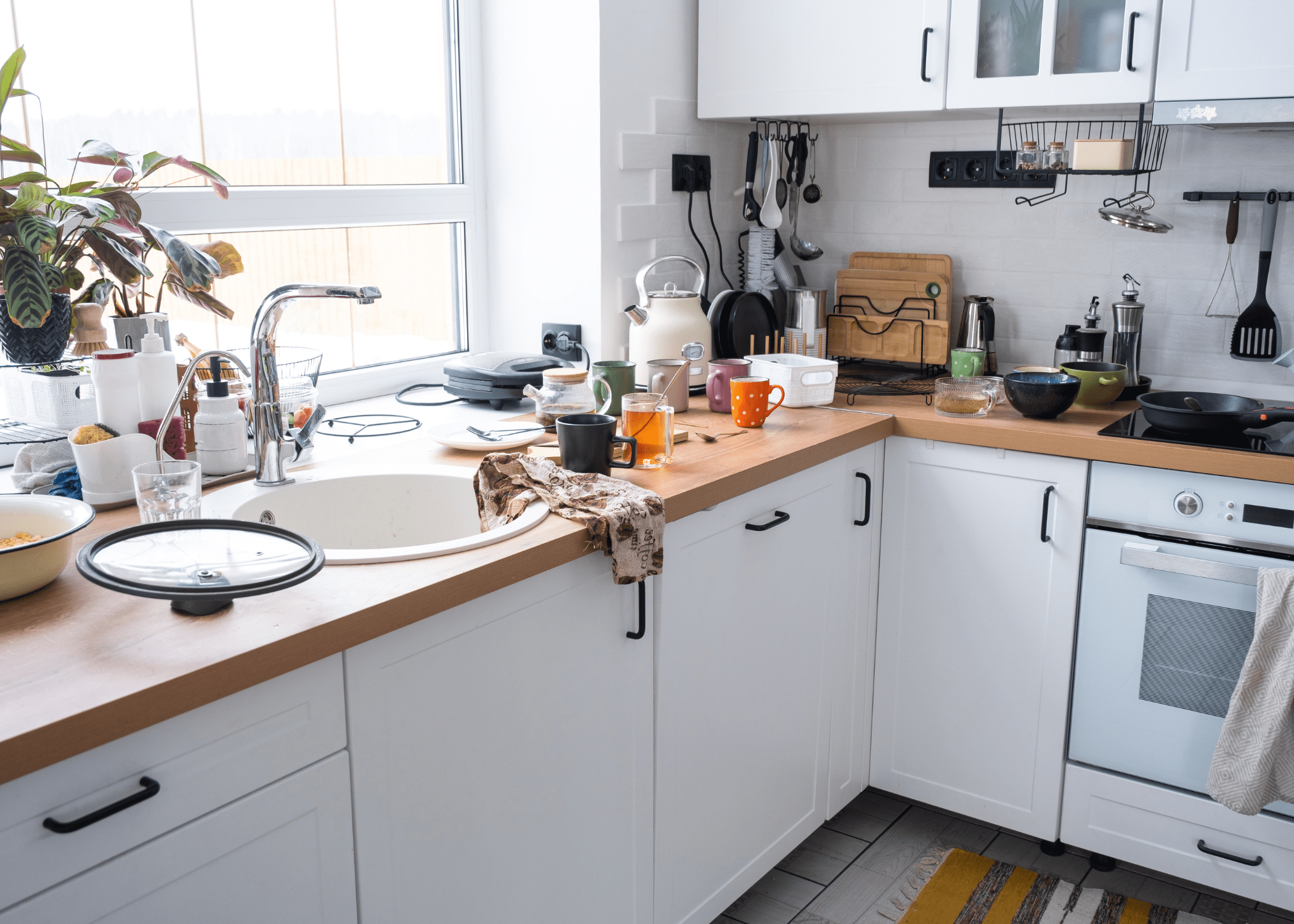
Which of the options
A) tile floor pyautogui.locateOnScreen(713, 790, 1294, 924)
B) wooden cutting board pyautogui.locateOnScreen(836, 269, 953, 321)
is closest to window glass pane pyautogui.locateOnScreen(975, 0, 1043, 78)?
wooden cutting board pyautogui.locateOnScreen(836, 269, 953, 321)

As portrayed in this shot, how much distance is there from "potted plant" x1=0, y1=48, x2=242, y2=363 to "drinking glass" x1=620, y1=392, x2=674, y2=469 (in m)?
0.67

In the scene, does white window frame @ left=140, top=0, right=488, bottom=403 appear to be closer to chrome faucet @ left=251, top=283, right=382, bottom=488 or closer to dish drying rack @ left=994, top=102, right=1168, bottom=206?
chrome faucet @ left=251, top=283, right=382, bottom=488

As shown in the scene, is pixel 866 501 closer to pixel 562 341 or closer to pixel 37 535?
pixel 562 341

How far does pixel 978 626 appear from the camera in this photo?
7.60 feet

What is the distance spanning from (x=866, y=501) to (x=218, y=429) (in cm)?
126

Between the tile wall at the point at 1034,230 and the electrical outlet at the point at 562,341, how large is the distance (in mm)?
147

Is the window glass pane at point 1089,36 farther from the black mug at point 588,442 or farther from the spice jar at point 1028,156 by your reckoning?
the black mug at point 588,442

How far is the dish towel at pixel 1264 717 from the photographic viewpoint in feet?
6.19

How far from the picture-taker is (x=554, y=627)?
155 cm

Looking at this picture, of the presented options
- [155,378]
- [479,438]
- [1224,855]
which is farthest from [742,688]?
[155,378]

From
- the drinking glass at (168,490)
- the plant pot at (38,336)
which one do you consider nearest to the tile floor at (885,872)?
the drinking glass at (168,490)

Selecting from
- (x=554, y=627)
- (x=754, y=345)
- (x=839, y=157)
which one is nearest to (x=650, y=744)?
(x=554, y=627)

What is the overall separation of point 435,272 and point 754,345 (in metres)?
0.79

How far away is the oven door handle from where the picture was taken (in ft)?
6.46
